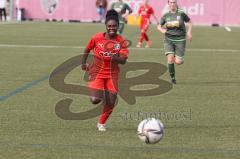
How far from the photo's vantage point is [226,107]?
1141 cm

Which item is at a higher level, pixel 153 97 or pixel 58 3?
pixel 153 97

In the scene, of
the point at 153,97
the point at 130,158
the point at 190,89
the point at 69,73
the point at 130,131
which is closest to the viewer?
the point at 130,158

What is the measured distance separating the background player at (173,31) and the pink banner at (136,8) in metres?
34.0

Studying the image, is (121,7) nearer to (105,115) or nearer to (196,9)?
(105,115)

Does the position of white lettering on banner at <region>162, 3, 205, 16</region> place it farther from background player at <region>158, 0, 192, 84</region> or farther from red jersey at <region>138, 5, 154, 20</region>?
background player at <region>158, 0, 192, 84</region>

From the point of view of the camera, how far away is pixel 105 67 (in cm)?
927

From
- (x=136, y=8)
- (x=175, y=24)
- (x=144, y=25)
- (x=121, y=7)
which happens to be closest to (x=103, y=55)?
(x=175, y=24)

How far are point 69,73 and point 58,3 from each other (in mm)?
35265

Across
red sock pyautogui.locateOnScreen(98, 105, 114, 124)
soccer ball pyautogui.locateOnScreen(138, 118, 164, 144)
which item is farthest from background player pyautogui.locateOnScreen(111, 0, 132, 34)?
soccer ball pyautogui.locateOnScreen(138, 118, 164, 144)

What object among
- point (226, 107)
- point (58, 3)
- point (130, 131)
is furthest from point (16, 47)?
point (58, 3)

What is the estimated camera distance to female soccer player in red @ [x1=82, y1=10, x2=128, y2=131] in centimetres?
904

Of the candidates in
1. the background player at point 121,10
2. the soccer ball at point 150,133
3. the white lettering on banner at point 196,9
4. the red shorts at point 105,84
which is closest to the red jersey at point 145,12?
the background player at point 121,10

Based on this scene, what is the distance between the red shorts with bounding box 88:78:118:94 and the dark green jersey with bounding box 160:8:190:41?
6080 millimetres

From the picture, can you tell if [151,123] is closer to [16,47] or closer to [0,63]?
[0,63]
